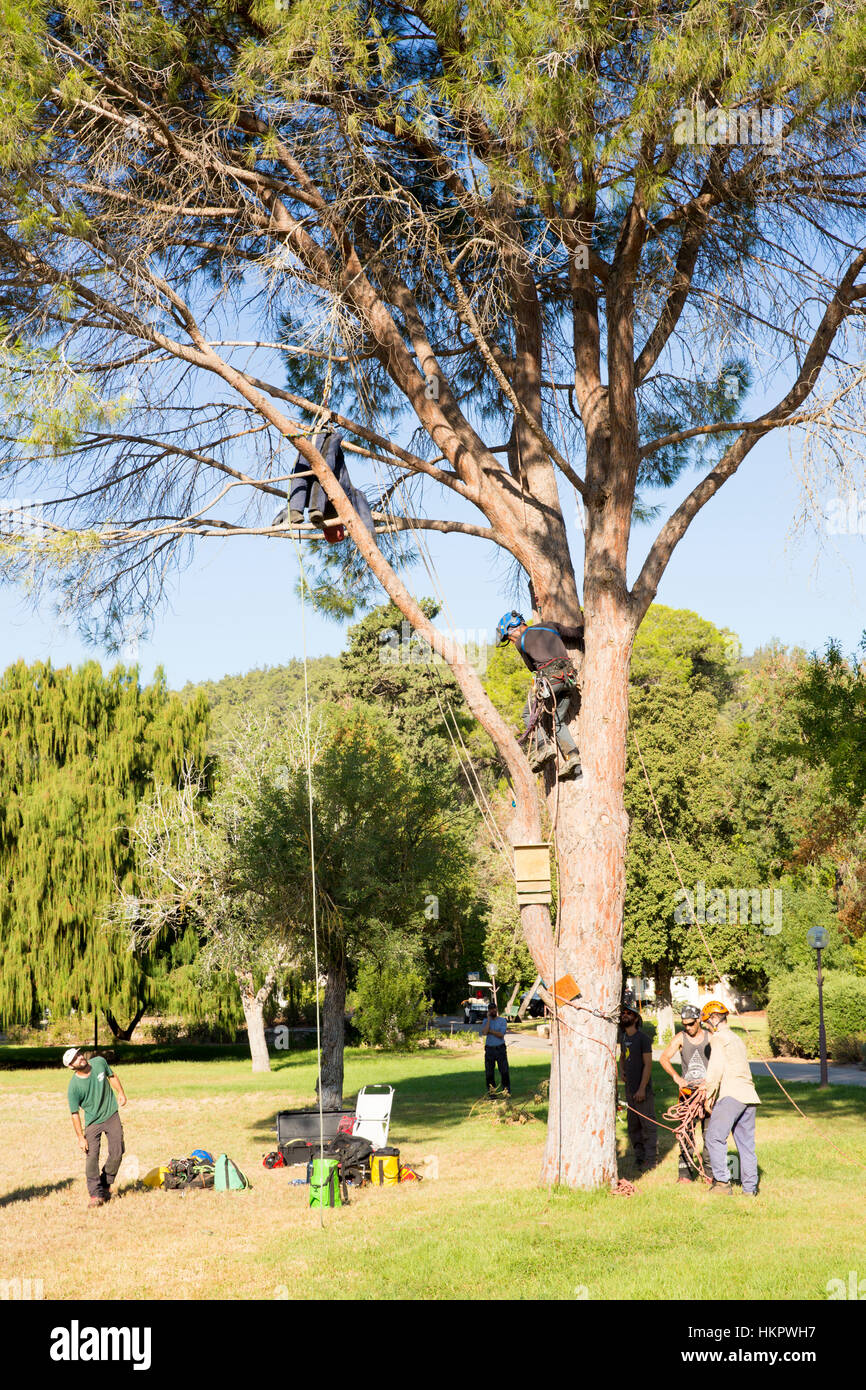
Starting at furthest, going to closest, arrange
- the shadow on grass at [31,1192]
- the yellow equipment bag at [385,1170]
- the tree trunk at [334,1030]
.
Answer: the tree trunk at [334,1030] < the shadow on grass at [31,1192] < the yellow equipment bag at [385,1170]

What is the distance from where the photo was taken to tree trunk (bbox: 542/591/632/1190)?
829cm

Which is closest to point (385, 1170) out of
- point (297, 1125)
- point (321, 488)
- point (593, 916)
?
point (297, 1125)

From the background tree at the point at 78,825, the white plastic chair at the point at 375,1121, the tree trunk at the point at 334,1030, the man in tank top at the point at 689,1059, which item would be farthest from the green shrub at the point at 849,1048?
the background tree at the point at 78,825

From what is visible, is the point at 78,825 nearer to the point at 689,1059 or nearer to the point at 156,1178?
the point at 156,1178

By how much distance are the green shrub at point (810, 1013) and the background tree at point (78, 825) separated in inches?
544

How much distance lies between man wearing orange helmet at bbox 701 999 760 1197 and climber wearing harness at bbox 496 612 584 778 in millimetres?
2410

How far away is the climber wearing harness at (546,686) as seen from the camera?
8.66 metres

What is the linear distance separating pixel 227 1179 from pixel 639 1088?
3.62 metres

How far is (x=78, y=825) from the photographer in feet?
89.9

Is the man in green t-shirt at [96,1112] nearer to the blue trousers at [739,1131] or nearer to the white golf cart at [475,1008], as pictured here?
the blue trousers at [739,1131]

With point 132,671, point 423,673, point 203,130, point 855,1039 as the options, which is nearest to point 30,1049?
point 132,671

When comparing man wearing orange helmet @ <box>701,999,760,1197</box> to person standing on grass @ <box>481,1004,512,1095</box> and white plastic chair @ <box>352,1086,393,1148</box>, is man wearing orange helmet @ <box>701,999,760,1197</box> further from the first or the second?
person standing on grass @ <box>481,1004,512,1095</box>

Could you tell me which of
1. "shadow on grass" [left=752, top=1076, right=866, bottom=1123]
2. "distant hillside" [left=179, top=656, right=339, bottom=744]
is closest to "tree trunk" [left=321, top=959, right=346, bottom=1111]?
"shadow on grass" [left=752, top=1076, right=866, bottom=1123]
